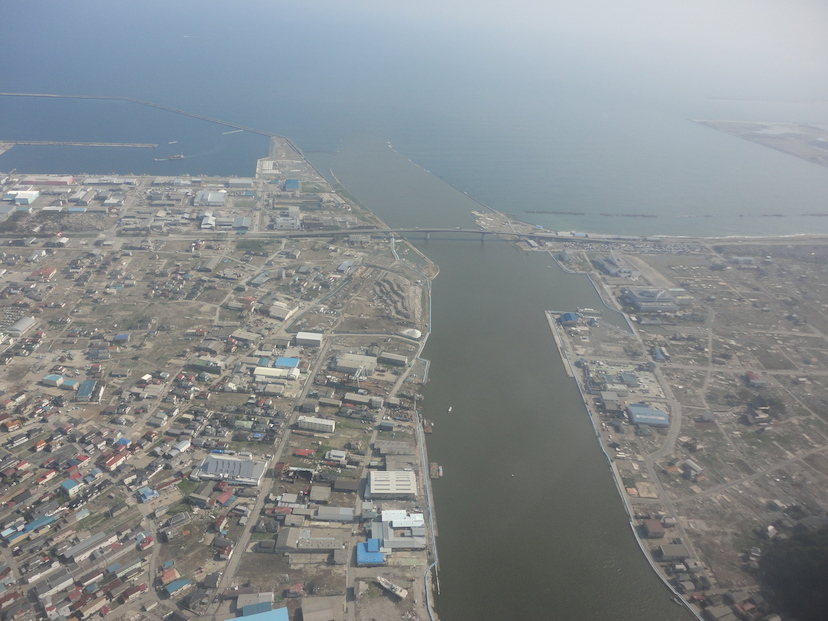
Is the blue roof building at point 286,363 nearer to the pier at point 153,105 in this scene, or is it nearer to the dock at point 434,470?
the dock at point 434,470

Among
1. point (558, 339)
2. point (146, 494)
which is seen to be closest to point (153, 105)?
point (146, 494)

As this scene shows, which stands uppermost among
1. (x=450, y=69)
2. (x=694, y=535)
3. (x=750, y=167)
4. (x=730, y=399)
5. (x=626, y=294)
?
(x=450, y=69)

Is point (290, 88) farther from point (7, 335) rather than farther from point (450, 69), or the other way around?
point (7, 335)

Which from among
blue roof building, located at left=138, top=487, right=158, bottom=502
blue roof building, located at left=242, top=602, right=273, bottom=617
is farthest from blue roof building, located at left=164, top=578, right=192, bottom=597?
blue roof building, located at left=138, top=487, right=158, bottom=502

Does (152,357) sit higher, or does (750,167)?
(750,167)

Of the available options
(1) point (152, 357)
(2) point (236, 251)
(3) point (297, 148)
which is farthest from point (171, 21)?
(1) point (152, 357)

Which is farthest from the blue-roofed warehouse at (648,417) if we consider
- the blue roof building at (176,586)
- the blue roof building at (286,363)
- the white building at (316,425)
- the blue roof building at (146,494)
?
the blue roof building at (146,494)
